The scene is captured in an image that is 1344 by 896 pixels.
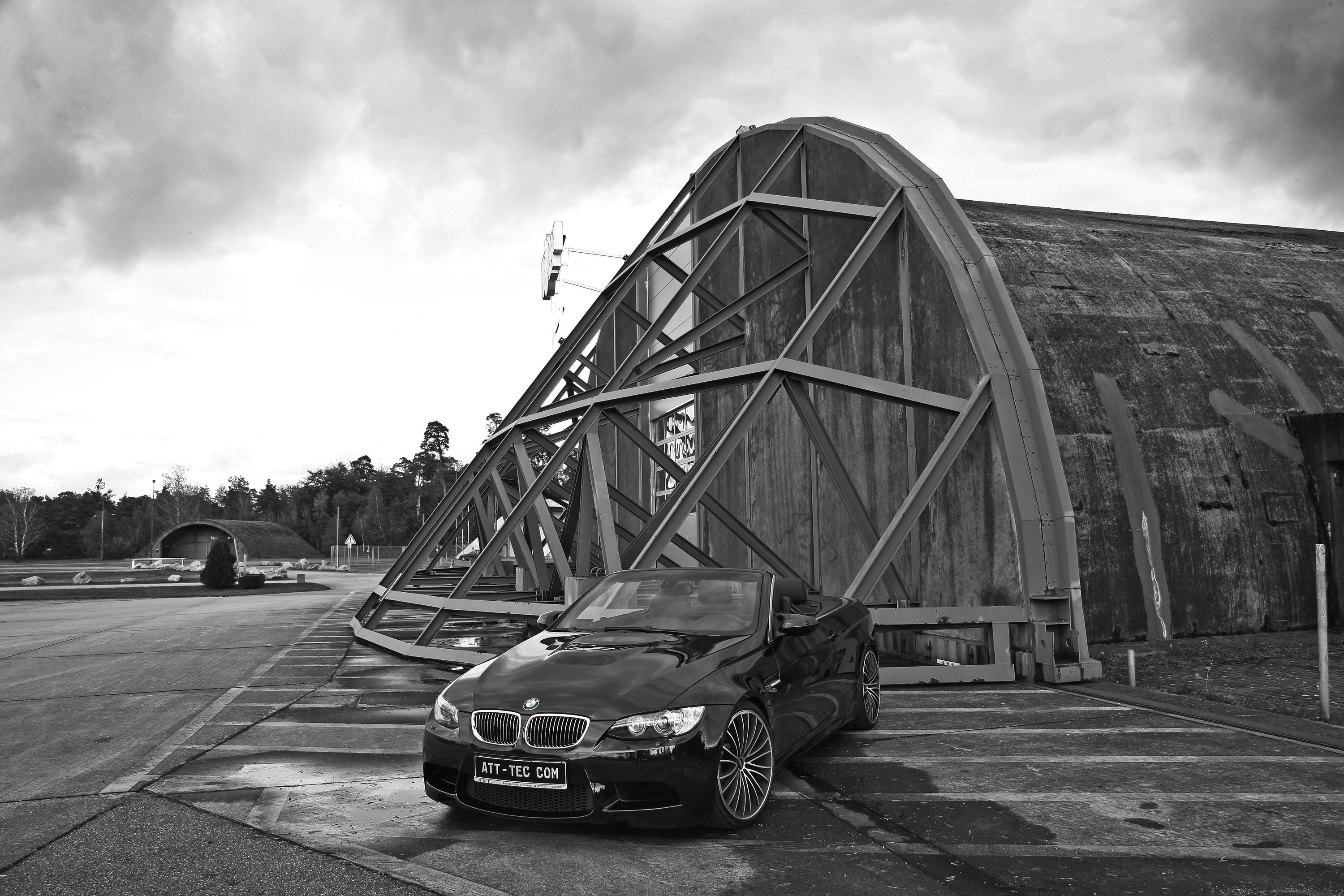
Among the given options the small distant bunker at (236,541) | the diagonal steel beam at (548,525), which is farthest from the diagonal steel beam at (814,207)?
the small distant bunker at (236,541)

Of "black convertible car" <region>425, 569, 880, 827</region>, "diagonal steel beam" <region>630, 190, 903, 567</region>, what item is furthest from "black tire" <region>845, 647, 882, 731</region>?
"diagonal steel beam" <region>630, 190, 903, 567</region>

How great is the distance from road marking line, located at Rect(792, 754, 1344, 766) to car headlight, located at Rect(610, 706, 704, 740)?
1.90 meters

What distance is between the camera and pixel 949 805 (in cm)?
483

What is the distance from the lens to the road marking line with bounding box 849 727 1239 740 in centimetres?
657

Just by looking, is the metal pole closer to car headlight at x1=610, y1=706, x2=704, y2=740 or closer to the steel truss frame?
the steel truss frame

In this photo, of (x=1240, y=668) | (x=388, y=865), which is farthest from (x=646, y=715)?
(x=1240, y=668)

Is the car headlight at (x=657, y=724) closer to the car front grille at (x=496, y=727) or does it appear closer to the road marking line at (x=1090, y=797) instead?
the car front grille at (x=496, y=727)

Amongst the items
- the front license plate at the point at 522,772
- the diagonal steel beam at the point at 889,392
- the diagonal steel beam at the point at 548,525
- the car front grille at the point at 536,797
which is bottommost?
the car front grille at the point at 536,797

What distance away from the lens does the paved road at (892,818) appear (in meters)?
3.79

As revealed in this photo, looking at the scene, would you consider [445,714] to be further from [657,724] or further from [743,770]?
[743,770]

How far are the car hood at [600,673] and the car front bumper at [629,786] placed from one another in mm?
187

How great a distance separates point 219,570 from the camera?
38.3 meters

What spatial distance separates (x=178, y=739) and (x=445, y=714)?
3413 millimetres

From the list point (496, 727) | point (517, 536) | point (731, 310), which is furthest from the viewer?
point (731, 310)
